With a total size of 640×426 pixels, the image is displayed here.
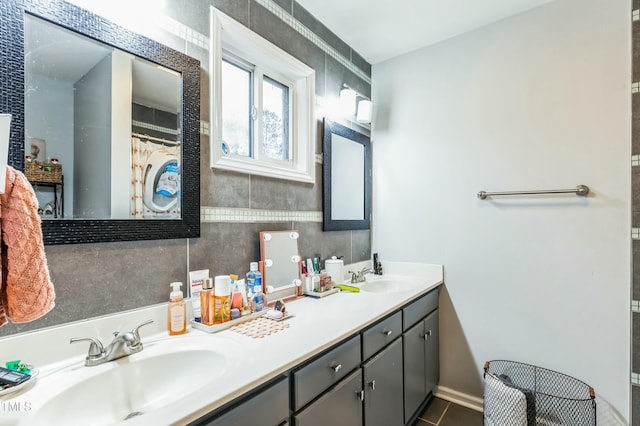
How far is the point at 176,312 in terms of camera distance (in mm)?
1163

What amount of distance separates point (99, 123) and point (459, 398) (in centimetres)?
247

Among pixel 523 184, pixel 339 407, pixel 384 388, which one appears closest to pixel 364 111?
pixel 523 184

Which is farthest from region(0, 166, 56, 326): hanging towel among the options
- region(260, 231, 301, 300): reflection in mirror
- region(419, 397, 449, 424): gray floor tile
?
region(419, 397, 449, 424): gray floor tile

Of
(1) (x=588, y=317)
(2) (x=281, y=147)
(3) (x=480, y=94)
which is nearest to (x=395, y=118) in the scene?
(3) (x=480, y=94)

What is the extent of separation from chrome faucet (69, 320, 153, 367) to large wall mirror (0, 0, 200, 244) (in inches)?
12.3

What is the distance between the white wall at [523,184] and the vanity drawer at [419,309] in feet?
0.51

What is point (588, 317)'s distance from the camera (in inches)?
67.9

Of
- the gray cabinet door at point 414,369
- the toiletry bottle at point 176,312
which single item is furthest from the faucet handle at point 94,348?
the gray cabinet door at point 414,369

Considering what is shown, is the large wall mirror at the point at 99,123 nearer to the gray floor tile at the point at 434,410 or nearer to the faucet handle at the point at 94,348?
the faucet handle at the point at 94,348

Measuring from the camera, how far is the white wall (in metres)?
1.67

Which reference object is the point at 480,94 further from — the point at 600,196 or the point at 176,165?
the point at 176,165

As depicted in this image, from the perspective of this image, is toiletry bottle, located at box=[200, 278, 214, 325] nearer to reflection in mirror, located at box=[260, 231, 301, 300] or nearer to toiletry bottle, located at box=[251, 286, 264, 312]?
toiletry bottle, located at box=[251, 286, 264, 312]

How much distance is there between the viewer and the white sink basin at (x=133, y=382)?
796mm

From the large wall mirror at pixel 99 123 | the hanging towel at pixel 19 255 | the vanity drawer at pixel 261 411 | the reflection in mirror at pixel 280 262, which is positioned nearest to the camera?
the hanging towel at pixel 19 255
